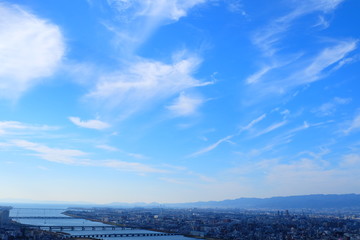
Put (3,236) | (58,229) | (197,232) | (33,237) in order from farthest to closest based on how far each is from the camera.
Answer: (58,229)
(197,232)
(33,237)
(3,236)

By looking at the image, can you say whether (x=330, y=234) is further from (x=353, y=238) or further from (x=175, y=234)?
(x=175, y=234)

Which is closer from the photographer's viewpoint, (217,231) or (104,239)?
(104,239)

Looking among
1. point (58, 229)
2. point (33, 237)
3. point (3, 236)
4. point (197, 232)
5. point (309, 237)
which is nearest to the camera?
point (3, 236)

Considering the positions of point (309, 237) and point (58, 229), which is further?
point (58, 229)

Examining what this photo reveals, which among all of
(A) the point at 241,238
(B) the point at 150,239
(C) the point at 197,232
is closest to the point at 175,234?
(C) the point at 197,232

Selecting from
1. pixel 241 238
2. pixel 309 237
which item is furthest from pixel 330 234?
pixel 241 238

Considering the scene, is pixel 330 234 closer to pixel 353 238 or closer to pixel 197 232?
pixel 353 238

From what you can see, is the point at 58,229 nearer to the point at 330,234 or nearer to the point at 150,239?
the point at 150,239

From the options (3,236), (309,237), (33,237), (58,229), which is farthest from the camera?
(58,229)

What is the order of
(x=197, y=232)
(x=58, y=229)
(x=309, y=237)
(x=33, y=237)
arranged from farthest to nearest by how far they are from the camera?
(x=58, y=229), (x=197, y=232), (x=309, y=237), (x=33, y=237)
